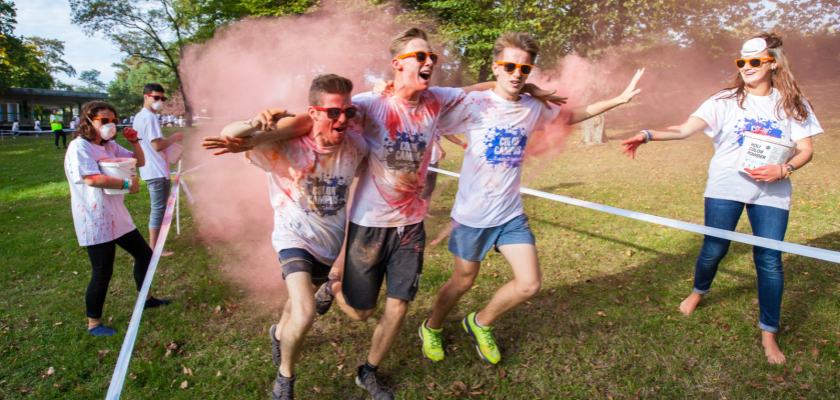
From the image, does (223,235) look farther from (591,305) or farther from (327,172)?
(591,305)

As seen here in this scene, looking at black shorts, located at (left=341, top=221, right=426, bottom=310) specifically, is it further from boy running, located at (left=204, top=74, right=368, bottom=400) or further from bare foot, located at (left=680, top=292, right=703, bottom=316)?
bare foot, located at (left=680, top=292, right=703, bottom=316)

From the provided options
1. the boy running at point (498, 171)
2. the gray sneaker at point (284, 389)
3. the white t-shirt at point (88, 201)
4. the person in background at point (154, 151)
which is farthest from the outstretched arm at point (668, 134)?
the person in background at point (154, 151)

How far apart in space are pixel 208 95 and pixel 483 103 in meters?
8.05

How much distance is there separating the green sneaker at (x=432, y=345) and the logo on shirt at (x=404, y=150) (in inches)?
53.9

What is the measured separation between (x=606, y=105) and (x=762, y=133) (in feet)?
3.69

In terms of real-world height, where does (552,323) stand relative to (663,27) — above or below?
below

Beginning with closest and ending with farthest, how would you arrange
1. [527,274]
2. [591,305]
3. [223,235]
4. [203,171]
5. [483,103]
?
[527,274] → [483,103] → [591,305] → [223,235] → [203,171]

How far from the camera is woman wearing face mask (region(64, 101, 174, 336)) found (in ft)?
11.5

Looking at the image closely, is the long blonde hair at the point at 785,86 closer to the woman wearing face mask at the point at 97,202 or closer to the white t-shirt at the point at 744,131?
the white t-shirt at the point at 744,131

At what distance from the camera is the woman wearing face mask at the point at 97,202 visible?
350 cm

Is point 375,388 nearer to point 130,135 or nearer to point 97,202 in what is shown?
point 97,202

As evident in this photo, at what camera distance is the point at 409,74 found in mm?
2848

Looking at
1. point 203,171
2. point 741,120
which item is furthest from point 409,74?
point 203,171

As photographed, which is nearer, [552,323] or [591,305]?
[552,323]
